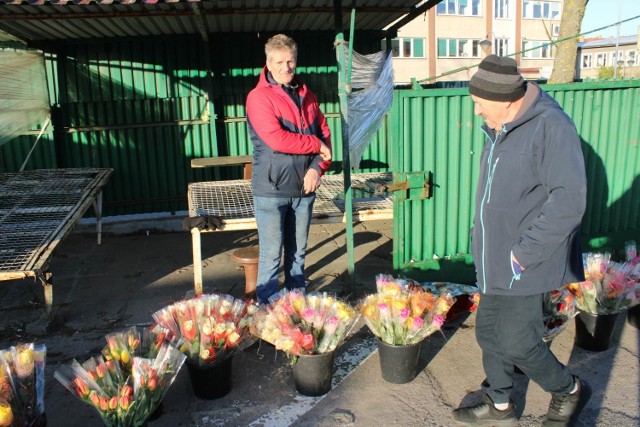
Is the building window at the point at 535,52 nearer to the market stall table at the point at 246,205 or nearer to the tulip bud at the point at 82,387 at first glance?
the market stall table at the point at 246,205

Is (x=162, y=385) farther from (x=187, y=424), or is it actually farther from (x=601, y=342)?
(x=601, y=342)

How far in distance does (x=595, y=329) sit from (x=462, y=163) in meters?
1.74

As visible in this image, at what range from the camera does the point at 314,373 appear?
3.39m

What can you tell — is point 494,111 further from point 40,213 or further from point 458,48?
point 458,48

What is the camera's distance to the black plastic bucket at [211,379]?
3340 mm

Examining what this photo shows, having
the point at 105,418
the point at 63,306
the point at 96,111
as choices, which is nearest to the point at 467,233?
the point at 105,418

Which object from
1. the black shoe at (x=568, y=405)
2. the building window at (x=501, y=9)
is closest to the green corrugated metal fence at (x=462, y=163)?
the black shoe at (x=568, y=405)

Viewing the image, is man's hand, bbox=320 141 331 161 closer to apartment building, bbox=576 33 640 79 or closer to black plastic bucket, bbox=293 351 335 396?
black plastic bucket, bbox=293 351 335 396

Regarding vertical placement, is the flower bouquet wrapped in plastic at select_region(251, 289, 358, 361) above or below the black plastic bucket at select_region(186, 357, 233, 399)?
above

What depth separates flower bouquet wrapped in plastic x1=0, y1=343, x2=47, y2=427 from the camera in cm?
266

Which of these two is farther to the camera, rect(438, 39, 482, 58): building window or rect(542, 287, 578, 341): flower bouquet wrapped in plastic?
rect(438, 39, 482, 58): building window

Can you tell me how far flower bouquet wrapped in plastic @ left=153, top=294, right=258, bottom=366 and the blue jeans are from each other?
0.46 m

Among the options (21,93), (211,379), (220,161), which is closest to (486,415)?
(211,379)

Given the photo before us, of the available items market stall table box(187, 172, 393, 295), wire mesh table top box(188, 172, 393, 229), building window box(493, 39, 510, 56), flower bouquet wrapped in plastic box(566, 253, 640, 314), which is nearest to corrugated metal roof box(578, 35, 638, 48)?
building window box(493, 39, 510, 56)
